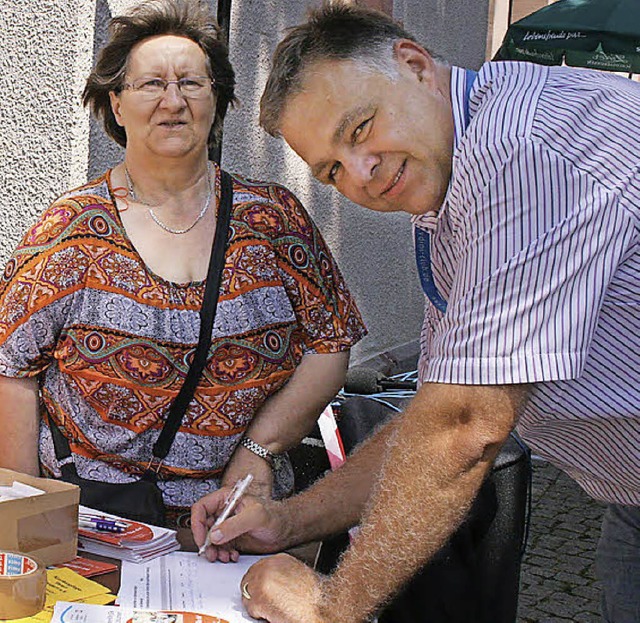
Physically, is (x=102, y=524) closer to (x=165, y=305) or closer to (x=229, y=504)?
(x=229, y=504)

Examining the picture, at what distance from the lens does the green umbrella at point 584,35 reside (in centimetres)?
642

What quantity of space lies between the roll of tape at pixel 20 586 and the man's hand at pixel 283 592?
0.35 meters

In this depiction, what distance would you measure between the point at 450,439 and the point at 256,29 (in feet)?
11.6

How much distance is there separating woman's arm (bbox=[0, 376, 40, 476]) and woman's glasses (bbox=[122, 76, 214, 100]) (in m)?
0.80

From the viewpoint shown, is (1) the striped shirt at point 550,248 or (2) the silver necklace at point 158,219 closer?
(1) the striped shirt at point 550,248

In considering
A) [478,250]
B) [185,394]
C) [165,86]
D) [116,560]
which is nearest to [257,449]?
[185,394]

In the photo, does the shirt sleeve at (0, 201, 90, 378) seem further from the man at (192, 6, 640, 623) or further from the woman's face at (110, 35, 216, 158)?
the man at (192, 6, 640, 623)

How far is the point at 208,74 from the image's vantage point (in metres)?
2.77

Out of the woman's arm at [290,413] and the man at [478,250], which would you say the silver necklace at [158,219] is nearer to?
the woman's arm at [290,413]

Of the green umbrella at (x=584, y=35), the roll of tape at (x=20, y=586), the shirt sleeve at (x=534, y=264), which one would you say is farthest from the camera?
the green umbrella at (x=584, y=35)

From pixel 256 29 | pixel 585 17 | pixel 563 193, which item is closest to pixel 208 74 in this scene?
pixel 563 193

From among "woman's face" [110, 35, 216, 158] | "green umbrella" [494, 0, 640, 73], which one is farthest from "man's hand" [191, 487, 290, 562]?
"green umbrella" [494, 0, 640, 73]

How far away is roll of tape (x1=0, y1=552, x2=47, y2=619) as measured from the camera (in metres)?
1.59

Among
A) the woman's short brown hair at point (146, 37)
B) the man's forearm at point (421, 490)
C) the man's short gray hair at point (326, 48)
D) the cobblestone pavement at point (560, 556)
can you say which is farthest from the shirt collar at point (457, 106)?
the cobblestone pavement at point (560, 556)
